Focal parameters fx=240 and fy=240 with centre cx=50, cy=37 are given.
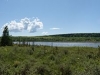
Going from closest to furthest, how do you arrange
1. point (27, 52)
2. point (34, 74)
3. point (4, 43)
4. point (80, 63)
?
point (34, 74) < point (80, 63) < point (27, 52) < point (4, 43)

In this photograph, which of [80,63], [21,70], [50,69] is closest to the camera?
[21,70]

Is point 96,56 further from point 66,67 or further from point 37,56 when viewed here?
point 66,67

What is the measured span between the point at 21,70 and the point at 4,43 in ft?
103

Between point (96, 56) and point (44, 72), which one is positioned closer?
point (44, 72)

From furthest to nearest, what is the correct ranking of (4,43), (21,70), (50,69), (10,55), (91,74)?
(4,43)
(10,55)
(50,69)
(21,70)
(91,74)

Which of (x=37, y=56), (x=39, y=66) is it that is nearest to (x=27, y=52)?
(x=37, y=56)

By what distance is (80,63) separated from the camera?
21.6 m

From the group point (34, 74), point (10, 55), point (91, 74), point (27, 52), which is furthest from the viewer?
point (27, 52)

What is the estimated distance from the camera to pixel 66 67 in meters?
18.1

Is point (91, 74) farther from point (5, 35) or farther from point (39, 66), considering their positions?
point (5, 35)

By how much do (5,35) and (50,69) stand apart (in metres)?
31.8

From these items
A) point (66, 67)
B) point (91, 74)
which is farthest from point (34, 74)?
point (91, 74)

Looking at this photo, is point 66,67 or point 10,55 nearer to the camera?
point 66,67

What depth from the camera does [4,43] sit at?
4822 cm
